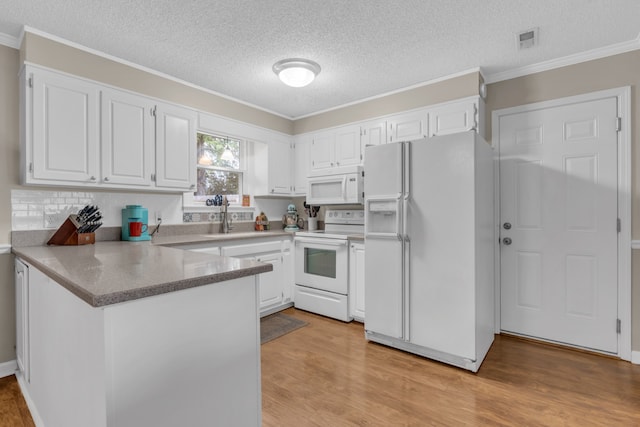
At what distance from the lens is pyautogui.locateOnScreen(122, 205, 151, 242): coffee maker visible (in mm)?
2801

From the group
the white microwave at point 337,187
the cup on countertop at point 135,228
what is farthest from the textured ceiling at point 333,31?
the cup on countertop at point 135,228

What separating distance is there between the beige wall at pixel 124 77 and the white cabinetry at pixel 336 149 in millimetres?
822

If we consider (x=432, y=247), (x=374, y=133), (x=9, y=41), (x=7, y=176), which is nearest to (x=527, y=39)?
(x=374, y=133)

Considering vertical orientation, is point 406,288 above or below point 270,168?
below

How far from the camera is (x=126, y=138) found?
2.72 meters

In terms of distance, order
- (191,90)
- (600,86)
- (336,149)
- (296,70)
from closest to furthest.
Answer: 1. (600,86)
2. (296,70)
3. (191,90)
4. (336,149)

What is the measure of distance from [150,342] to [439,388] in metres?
1.88

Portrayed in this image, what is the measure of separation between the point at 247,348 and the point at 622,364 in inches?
115

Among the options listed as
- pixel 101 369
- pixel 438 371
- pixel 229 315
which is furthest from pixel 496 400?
pixel 101 369

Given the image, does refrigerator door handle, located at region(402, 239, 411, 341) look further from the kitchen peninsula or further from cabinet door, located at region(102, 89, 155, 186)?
cabinet door, located at region(102, 89, 155, 186)

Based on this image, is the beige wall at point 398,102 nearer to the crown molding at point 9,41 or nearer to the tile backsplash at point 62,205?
the tile backsplash at point 62,205

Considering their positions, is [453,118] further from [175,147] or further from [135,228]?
[135,228]

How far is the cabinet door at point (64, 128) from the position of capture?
7.47 ft

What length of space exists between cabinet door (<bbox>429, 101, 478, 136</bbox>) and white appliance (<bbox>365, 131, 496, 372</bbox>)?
1.29 feet
